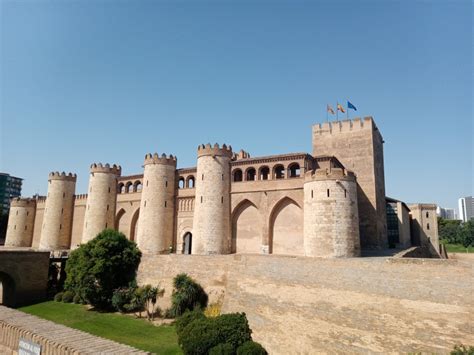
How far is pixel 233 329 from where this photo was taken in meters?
15.3

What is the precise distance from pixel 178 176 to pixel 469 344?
2433 cm

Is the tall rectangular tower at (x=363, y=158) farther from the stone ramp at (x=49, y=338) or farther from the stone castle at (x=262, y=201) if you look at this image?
the stone ramp at (x=49, y=338)

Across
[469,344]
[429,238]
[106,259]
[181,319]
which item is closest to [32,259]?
[106,259]

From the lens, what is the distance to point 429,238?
131 ft

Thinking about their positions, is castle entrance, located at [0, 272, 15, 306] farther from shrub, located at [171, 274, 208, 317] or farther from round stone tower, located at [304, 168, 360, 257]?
round stone tower, located at [304, 168, 360, 257]

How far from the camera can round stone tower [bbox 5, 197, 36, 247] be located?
44312mm

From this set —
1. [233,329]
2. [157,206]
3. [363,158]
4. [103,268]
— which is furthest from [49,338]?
[363,158]

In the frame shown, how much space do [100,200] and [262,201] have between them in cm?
1760

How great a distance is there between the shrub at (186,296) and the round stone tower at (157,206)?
8.16 metres

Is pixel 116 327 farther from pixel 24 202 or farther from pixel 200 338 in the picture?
pixel 24 202

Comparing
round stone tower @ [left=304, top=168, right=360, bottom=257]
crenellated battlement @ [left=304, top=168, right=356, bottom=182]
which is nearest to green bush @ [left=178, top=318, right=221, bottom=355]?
round stone tower @ [left=304, top=168, right=360, bottom=257]

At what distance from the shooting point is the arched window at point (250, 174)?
27.6 meters

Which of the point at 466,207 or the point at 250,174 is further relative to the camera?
the point at 466,207

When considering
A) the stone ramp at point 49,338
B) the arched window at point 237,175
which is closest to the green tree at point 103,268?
the arched window at point 237,175
